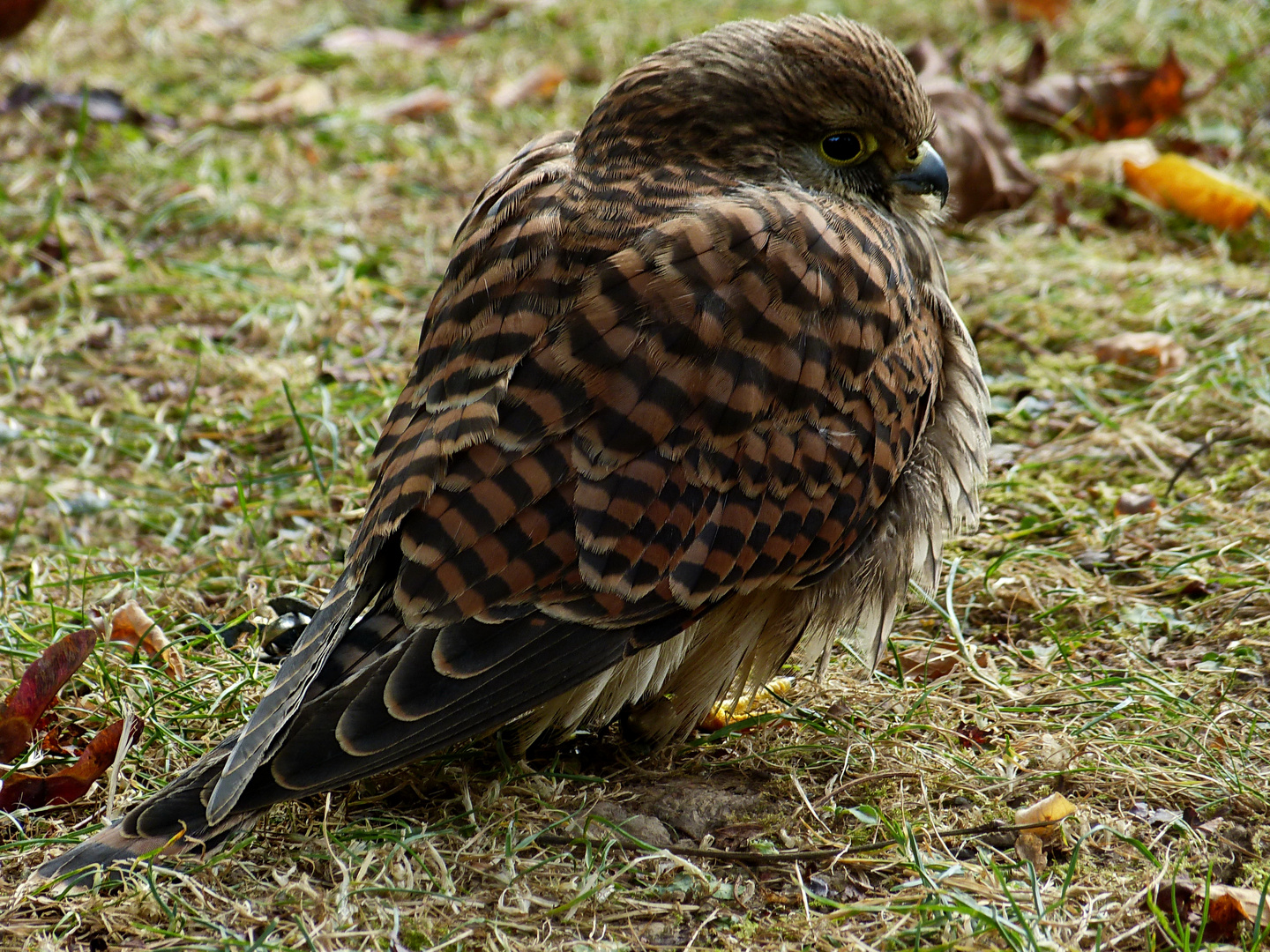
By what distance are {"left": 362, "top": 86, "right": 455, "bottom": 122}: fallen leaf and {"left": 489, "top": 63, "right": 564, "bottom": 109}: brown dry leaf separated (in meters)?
0.24

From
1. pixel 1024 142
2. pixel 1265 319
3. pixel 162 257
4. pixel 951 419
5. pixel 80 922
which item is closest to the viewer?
pixel 80 922

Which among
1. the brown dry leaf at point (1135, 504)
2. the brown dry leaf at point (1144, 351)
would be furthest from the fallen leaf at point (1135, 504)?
the brown dry leaf at point (1144, 351)

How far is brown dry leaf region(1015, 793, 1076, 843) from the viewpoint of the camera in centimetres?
264

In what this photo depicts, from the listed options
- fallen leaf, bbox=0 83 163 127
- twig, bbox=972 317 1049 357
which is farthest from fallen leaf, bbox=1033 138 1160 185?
fallen leaf, bbox=0 83 163 127

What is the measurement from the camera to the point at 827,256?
9.39 feet

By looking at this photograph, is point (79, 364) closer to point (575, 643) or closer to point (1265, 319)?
point (575, 643)

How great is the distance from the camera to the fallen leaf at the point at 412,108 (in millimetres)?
6500

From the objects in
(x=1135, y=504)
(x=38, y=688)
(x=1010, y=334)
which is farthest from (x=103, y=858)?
(x=1010, y=334)

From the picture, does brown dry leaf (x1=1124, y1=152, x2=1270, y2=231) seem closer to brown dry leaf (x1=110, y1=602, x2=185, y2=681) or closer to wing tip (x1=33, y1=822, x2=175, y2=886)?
brown dry leaf (x1=110, y1=602, x2=185, y2=681)

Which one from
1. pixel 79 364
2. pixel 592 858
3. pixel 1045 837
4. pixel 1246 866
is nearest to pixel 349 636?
pixel 592 858

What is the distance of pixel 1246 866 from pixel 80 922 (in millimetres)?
2108

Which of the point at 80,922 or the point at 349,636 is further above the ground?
the point at 349,636

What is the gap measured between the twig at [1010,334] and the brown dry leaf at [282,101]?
342cm

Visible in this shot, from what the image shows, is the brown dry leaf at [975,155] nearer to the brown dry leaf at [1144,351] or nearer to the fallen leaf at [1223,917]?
the brown dry leaf at [1144,351]
